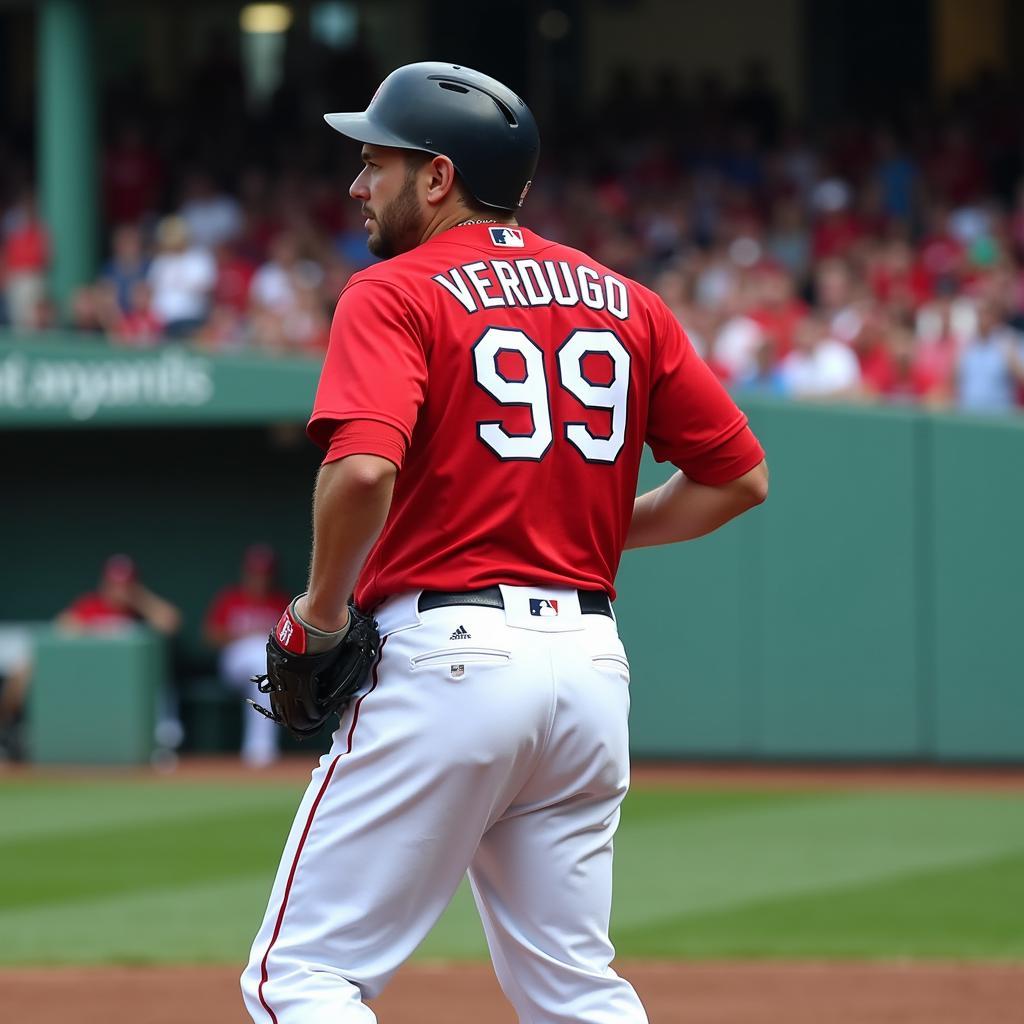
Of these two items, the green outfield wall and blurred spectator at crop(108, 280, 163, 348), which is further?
blurred spectator at crop(108, 280, 163, 348)

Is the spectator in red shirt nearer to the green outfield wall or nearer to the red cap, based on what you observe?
the red cap

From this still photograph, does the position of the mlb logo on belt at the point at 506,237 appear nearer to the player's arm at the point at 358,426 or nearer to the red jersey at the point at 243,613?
the player's arm at the point at 358,426

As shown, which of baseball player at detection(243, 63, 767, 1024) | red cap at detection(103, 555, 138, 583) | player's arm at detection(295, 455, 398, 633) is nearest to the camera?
player's arm at detection(295, 455, 398, 633)

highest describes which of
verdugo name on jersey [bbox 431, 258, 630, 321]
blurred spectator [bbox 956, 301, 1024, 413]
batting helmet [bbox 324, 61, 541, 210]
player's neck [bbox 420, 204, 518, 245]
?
batting helmet [bbox 324, 61, 541, 210]

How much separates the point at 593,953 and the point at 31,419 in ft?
37.2

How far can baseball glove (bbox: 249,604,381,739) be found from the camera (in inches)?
124

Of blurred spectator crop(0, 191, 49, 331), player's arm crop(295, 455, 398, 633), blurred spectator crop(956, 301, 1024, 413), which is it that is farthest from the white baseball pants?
blurred spectator crop(0, 191, 49, 331)

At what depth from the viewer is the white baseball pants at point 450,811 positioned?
3.10m

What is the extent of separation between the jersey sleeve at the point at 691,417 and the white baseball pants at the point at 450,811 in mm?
439

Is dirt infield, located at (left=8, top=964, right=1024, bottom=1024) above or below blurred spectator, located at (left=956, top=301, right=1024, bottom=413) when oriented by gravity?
below

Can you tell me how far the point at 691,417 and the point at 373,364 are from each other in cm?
72

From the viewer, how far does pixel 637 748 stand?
13000 millimetres

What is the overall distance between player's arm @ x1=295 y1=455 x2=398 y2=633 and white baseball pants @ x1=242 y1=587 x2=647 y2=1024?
17 cm

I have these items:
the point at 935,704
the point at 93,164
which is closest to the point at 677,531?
the point at 935,704
